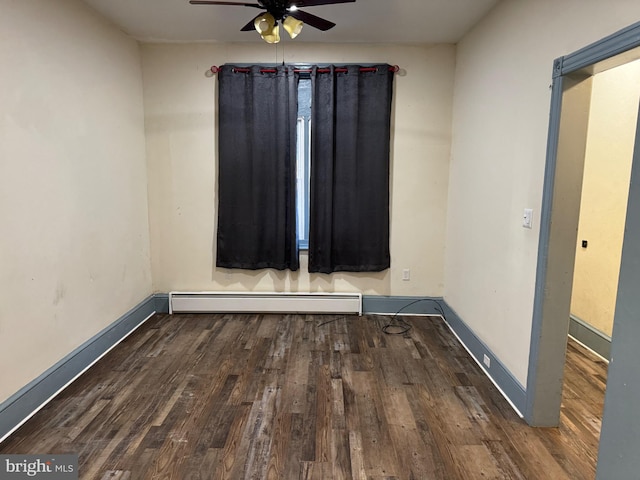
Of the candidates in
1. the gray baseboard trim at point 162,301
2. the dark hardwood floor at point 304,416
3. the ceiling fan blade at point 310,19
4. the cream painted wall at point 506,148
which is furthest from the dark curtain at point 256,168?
the cream painted wall at point 506,148

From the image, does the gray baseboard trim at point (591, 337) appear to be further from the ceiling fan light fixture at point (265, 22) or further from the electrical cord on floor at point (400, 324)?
the ceiling fan light fixture at point (265, 22)

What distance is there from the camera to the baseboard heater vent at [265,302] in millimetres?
3883

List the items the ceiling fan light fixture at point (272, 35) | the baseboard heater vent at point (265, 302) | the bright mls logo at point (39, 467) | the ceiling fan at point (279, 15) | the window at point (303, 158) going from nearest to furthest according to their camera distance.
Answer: the bright mls logo at point (39, 467) < the ceiling fan at point (279, 15) < the ceiling fan light fixture at point (272, 35) < the window at point (303, 158) < the baseboard heater vent at point (265, 302)

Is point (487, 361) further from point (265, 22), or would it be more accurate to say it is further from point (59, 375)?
point (59, 375)

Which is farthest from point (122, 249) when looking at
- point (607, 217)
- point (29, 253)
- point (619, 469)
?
point (607, 217)

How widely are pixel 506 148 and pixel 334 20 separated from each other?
5.62 ft

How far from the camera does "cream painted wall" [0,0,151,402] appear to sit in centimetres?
213

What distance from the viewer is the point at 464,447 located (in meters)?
2.00

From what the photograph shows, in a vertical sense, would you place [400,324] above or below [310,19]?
below

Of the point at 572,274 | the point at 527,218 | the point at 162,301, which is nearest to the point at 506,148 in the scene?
the point at 527,218

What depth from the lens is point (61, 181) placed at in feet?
8.29

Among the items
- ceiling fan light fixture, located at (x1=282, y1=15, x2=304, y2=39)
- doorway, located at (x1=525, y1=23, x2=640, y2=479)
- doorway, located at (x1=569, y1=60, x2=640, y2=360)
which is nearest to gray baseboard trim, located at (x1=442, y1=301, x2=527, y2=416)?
doorway, located at (x1=525, y1=23, x2=640, y2=479)

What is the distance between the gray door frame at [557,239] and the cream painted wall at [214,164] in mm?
1785

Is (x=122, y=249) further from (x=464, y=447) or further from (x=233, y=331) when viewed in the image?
(x=464, y=447)
